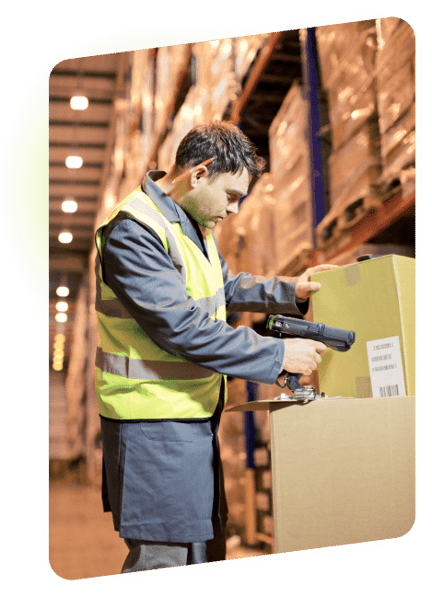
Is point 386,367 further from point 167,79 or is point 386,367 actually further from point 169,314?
point 167,79

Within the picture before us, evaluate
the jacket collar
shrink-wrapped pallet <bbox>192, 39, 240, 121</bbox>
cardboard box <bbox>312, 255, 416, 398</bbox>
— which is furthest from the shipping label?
shrink-wrapped pallet <bbox>192, 39, 240, 121</bbox>

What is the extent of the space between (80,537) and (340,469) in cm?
73

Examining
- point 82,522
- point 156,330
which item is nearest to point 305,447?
point 156,330

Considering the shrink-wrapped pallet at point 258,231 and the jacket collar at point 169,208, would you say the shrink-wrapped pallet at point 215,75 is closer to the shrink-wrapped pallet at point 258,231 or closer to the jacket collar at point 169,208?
the shrink-wrapped pallet at point 258,231

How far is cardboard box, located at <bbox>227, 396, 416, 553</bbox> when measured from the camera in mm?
1308

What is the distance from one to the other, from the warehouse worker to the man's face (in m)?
0.05

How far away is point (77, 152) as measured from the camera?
1.58 meters

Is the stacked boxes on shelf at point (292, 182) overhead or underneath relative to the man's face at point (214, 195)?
overhead

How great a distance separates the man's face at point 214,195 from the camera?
1.42 meters

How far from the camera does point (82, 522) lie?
1509 mm

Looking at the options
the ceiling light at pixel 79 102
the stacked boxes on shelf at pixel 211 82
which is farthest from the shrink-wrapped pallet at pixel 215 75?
the ceiling light at pixel 79 102

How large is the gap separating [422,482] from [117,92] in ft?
5.21

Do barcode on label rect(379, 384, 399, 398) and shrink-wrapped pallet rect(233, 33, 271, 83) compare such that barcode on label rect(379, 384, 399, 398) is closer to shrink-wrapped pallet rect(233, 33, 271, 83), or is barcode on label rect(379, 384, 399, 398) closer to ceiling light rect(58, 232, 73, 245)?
ceiling light rect(58, 232, 73, 245)

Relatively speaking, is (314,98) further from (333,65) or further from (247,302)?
(247,302)
